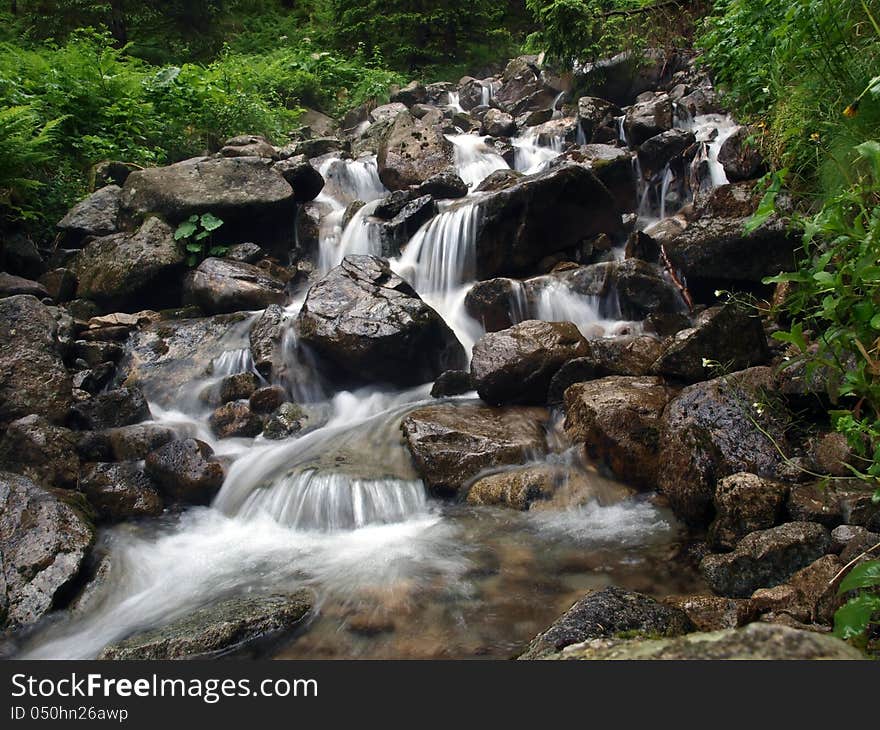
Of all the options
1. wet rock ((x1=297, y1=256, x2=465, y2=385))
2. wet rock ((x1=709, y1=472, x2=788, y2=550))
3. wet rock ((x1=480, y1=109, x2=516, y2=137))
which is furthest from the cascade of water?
wet rock ((x1=709, y1=472, x2=788, y2=550))

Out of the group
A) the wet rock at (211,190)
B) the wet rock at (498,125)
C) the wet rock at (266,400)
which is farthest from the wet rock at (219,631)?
the wet rock at (498,125)

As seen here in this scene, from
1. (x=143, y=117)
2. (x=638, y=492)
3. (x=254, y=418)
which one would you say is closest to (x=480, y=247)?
(x=254, y=418)

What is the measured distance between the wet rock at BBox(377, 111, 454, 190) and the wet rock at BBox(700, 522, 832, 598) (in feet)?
33.7

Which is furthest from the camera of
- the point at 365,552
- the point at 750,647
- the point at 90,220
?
the point at 90,220

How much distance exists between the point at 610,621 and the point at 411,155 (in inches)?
455

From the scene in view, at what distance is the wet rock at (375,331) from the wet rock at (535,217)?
1853 mm

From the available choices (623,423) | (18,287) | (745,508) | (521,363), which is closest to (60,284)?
(18,287)

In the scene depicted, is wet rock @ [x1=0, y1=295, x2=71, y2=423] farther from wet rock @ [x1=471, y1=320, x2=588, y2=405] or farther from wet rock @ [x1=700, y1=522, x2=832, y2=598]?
wet rock @ [x1=700, y1=522, x2=832, y2=598]

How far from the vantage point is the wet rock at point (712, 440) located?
14.9ft

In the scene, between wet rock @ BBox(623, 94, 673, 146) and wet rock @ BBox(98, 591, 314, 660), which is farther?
wet rock @ BBox(623, 94, 673, 146)

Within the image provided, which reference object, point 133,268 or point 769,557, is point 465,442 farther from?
point 133,268

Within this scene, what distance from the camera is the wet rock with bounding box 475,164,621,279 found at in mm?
9133

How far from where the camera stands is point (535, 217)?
30.2ft

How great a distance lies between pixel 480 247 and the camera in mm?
9289
